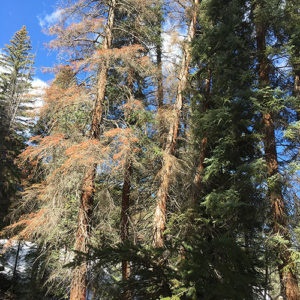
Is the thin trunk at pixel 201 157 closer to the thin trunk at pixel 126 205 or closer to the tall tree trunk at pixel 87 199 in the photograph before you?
the thin trunk at pixel 126 205

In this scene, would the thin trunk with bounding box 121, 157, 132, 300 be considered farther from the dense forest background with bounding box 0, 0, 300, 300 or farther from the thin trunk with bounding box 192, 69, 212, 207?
the thin trunk with bounding box 192, 69, 212, 207

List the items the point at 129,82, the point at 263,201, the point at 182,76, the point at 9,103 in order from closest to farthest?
the point at 263,201, the point at 182,76, the point at 129,82, the point at 9,103

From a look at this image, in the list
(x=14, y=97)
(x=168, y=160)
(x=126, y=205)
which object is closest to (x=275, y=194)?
(x=168, y=160)

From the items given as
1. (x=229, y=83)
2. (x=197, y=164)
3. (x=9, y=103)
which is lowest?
(x=197, y=164)

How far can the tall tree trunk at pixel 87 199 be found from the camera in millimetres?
7906

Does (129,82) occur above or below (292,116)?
above

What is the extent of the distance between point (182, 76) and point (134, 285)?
7674 millimetres

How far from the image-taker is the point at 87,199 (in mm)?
8938

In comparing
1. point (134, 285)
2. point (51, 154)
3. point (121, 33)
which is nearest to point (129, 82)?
point (121, 33)

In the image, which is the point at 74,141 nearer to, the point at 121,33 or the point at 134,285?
the point at 121,33

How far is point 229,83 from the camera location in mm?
7367

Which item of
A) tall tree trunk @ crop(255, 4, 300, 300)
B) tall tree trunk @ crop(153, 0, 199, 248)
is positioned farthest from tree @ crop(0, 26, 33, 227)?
tall tree trunk @ crop(255, 4, 300, 300)

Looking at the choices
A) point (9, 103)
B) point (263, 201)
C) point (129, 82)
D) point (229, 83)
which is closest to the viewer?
point (263, 201)

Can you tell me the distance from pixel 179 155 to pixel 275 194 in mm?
4844
